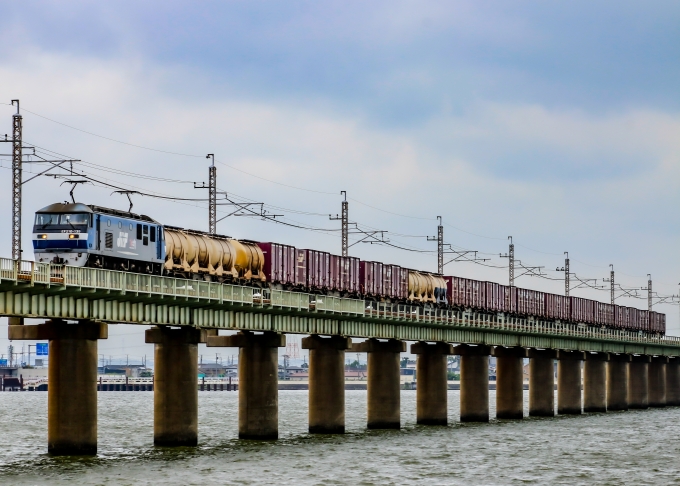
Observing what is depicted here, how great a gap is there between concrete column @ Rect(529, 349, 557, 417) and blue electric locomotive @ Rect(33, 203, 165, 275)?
195ft

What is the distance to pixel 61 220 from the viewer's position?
209ft

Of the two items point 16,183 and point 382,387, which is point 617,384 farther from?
point 16,183

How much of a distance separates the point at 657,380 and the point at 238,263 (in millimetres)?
92819

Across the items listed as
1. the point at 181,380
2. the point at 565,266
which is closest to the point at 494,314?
the point at 565,266

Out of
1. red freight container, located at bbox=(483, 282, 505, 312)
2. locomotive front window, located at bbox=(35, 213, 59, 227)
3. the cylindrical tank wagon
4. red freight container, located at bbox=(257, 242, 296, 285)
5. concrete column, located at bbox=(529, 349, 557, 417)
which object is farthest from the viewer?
concrete column, located at bbox=(529, 349, 557, 417)

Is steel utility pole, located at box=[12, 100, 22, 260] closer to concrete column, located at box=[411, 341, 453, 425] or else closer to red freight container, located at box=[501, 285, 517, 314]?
concrete column, located at box=[411, 341, 453, 425]

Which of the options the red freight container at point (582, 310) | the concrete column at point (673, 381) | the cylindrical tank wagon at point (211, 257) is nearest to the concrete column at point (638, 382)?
the red freight container at point (582, 310)

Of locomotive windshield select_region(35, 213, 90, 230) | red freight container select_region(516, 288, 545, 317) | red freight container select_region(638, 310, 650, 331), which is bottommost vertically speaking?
red freight container select_region(638, 310, 650, 331)

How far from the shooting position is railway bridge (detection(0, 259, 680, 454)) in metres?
59.7

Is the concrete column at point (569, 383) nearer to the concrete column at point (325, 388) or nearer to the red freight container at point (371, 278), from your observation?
the red freight container at point (371, 278)

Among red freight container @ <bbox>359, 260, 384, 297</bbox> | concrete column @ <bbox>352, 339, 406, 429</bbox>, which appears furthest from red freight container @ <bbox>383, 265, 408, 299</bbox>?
concrete column @ <bbox>352, 339, 406, 429</bbox>

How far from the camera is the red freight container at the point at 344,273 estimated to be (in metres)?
89.3

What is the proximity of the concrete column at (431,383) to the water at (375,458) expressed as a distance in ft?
4.66

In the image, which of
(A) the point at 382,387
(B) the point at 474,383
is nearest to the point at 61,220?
(A) the point at 382,387
